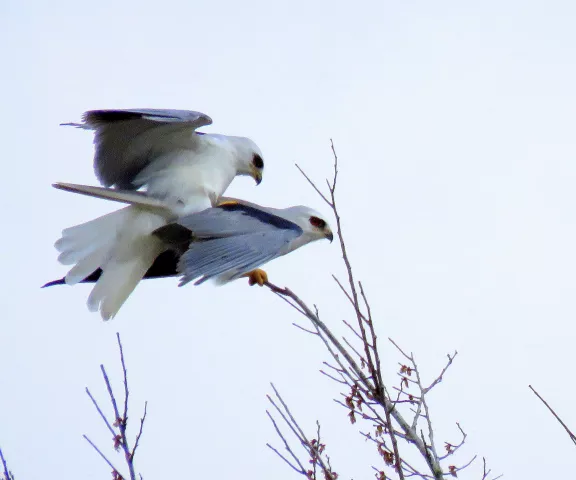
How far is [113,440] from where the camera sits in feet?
9.68

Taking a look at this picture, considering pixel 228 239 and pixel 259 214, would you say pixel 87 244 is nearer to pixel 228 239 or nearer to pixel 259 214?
pixel 228 239

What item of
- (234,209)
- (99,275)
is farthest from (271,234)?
(99,275)

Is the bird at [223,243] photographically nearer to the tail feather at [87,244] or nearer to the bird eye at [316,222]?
the tail feather at [87,244]

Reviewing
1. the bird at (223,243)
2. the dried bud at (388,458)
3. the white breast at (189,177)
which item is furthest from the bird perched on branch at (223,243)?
the dried bud at (388,458)

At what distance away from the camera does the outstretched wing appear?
11.4 feet

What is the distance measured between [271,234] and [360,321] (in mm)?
1468

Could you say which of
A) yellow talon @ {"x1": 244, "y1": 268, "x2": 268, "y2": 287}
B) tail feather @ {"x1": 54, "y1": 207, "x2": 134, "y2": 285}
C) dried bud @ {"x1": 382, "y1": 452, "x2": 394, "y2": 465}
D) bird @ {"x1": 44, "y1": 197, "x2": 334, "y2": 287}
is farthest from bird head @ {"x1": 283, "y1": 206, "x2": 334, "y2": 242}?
dried bud @ {"x1": 382, "y1": 452, "x2": 394, "y2": 465}

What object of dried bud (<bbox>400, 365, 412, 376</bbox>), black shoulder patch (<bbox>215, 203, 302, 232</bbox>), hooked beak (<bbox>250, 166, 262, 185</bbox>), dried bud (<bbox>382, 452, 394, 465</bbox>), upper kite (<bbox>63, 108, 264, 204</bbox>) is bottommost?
dried bud (<bbox>382, 452, 394, 465</bbox>)

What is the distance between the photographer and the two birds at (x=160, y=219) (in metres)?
3.70

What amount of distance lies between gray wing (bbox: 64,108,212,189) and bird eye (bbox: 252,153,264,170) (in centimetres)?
52

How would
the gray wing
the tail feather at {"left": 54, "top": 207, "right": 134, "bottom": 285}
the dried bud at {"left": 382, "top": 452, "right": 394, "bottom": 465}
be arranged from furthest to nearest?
Result: the gray wing → the tail feather at {"left": 54, "top": 207, "right": 134, "bottom": 285} → the dried bud at {"left": 382, "top": 452, "right": 394, "bottom": 465}

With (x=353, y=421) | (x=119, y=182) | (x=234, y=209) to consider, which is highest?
(x=119, y=182)

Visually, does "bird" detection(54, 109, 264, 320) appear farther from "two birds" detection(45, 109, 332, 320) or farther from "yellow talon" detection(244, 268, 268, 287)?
"yellow talon" detection(244, 268, 268, 287)

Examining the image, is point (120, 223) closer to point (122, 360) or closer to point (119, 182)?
point (119, 182)
